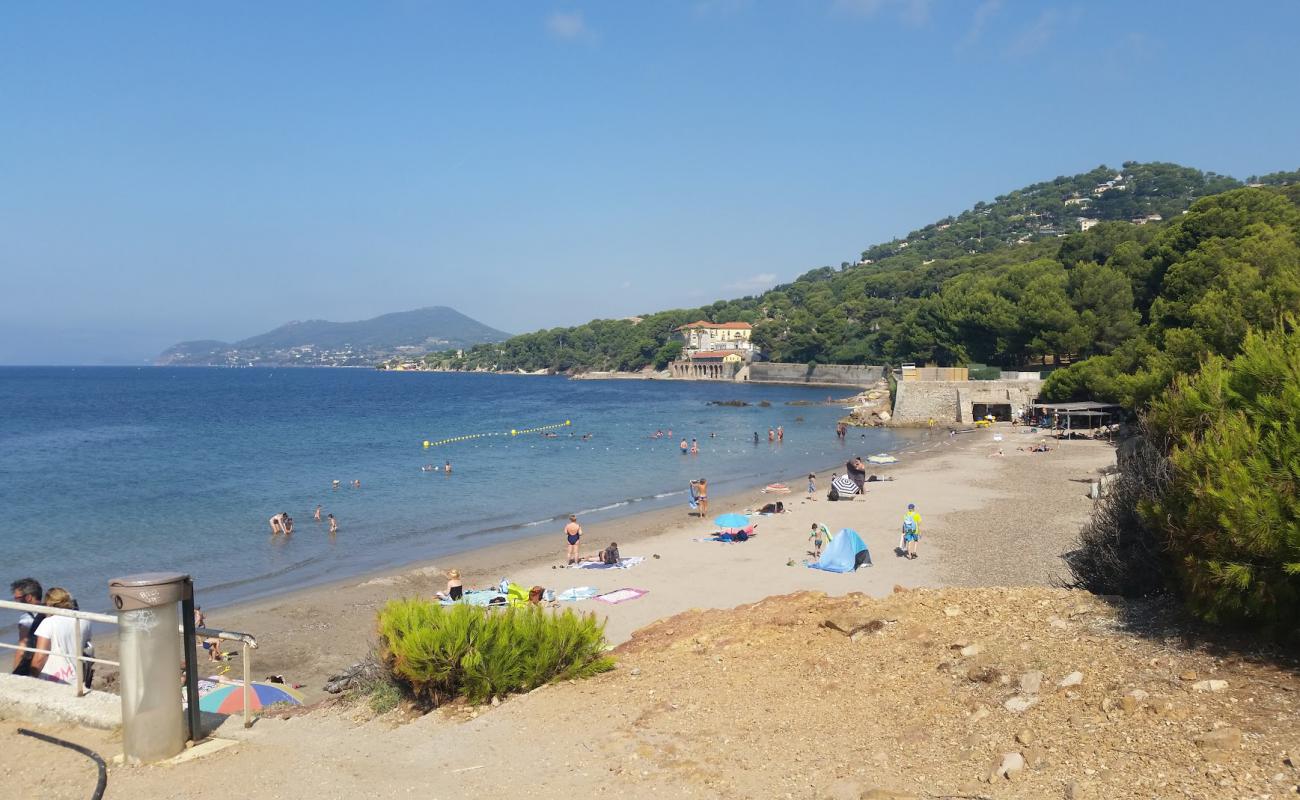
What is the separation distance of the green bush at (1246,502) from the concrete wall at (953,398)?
163 ft

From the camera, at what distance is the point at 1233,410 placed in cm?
734

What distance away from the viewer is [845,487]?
27391 mm

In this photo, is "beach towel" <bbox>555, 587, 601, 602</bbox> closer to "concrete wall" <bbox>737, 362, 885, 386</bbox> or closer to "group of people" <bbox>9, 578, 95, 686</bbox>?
"group of people" <bbox>9, 578, 95, 686</bbox>

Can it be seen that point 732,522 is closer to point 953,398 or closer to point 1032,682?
point 1032,682

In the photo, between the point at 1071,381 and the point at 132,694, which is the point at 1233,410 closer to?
the point at 132,694

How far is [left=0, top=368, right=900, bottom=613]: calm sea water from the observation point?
913 inches

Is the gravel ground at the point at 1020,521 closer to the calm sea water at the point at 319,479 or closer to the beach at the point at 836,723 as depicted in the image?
the beach at the point at 836,723

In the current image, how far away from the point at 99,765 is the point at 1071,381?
50250 millimetres

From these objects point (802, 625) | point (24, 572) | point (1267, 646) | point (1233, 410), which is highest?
point (1233, 410)

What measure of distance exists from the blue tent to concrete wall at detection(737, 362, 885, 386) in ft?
283

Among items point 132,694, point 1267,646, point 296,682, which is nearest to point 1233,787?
point 1267,646

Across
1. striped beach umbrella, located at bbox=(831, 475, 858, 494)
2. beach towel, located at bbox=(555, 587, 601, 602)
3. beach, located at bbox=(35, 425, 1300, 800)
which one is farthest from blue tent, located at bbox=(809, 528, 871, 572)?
striped beach umbrella, located at bbox=(831, 475, 858, 494)

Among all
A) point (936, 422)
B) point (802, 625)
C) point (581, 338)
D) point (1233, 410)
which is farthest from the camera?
point (581, 338)

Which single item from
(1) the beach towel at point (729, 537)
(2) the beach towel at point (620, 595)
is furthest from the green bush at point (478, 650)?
(1) the beach towel at point (729, 537)
